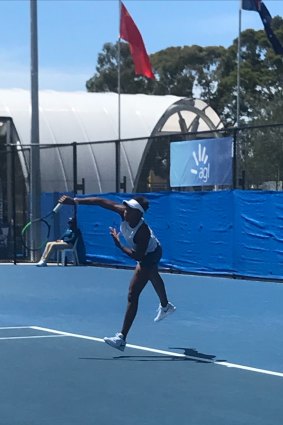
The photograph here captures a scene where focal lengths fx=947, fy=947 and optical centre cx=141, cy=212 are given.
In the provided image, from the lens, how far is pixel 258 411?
7336 mm

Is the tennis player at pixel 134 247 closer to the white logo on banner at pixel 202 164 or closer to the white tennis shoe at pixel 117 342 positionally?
the white tennis shoe at pixel 117 342

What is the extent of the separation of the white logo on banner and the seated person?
4515 mm

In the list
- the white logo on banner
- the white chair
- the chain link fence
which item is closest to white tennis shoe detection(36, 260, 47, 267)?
the white chair

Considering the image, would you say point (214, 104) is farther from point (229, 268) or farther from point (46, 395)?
point (46, 395)

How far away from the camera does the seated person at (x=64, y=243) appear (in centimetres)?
2445

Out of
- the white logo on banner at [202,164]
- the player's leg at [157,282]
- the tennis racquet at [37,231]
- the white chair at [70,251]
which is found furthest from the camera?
the tennis racquet at [37,231]

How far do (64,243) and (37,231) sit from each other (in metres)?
1.30

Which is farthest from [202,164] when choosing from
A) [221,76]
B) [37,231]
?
[221,76]

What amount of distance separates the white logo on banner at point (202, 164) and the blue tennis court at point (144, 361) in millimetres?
5049

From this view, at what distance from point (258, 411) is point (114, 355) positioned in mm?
2947

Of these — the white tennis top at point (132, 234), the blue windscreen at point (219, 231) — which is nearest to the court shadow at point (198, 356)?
the white tennis top at point (132, 234)

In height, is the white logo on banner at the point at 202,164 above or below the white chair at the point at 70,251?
above

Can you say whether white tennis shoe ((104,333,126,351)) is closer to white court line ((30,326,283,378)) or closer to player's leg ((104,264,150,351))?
player's leg ((104,264,150,351))

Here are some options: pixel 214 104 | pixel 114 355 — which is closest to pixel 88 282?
pixel 114 355
